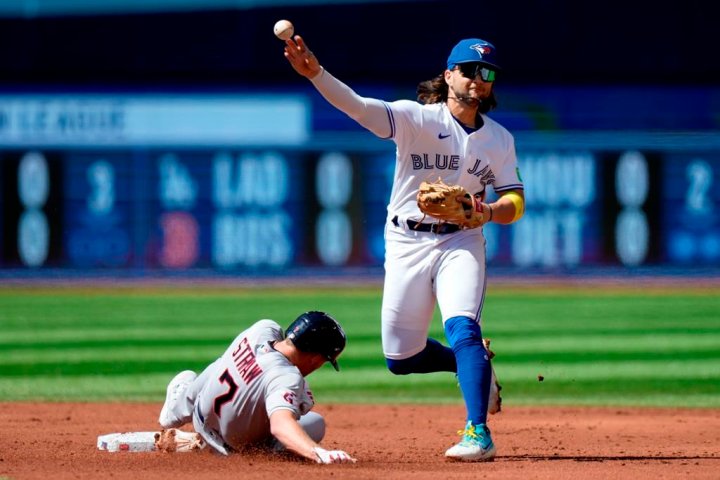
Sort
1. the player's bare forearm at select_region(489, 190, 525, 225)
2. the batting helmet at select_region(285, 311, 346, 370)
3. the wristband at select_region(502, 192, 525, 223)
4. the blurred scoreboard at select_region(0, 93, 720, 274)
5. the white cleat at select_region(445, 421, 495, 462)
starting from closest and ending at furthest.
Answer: the batting helmet at select_region(285, 311, 346, 370) → the white cleat at select_region(445, 421, 495, 462) → the player's bare forearm at select_region(489, 190, 525, 225) → the wristband at select_region(502, 192, 525, 223) → the blurred scoreboard at select_region(0, 93, 720, 274)

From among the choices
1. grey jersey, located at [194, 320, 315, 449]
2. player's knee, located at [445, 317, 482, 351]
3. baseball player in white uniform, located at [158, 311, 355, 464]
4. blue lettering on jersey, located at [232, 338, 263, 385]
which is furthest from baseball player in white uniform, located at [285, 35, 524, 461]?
blue lettering on jersey, located at [232, 338, 263, 385]

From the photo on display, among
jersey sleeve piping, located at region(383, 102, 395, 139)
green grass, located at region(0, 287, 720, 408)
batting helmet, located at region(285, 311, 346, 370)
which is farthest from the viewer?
green grass, located at region(0, 287, 720, 408)

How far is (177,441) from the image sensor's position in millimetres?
5012

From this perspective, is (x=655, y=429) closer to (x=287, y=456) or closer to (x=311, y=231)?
(x=287, y=456)

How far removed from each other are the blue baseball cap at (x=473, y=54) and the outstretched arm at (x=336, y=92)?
371mm

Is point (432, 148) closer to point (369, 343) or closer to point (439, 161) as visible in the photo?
point (439, 161)

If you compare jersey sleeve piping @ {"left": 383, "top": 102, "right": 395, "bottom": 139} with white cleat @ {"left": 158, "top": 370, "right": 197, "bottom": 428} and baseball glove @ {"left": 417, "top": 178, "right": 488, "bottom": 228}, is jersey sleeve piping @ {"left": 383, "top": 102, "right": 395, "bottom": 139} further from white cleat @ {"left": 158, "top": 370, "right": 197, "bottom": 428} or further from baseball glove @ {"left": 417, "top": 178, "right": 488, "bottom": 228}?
white cleat @ {"left": 158, "top": 370, "right": 197, "bottom": 428}

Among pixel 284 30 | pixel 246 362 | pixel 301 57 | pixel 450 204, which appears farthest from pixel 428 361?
pixel 284 30

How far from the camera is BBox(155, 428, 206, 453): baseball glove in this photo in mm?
4977

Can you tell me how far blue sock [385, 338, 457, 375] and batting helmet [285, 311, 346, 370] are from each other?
685 millimetres

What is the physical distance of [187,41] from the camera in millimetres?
16922

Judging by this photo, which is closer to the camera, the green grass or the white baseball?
the white baseball

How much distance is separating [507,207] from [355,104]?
29.7 inches

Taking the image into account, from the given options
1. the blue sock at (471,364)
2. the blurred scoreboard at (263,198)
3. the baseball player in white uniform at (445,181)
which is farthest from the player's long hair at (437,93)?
the blurred scoreboard at (263,198)
